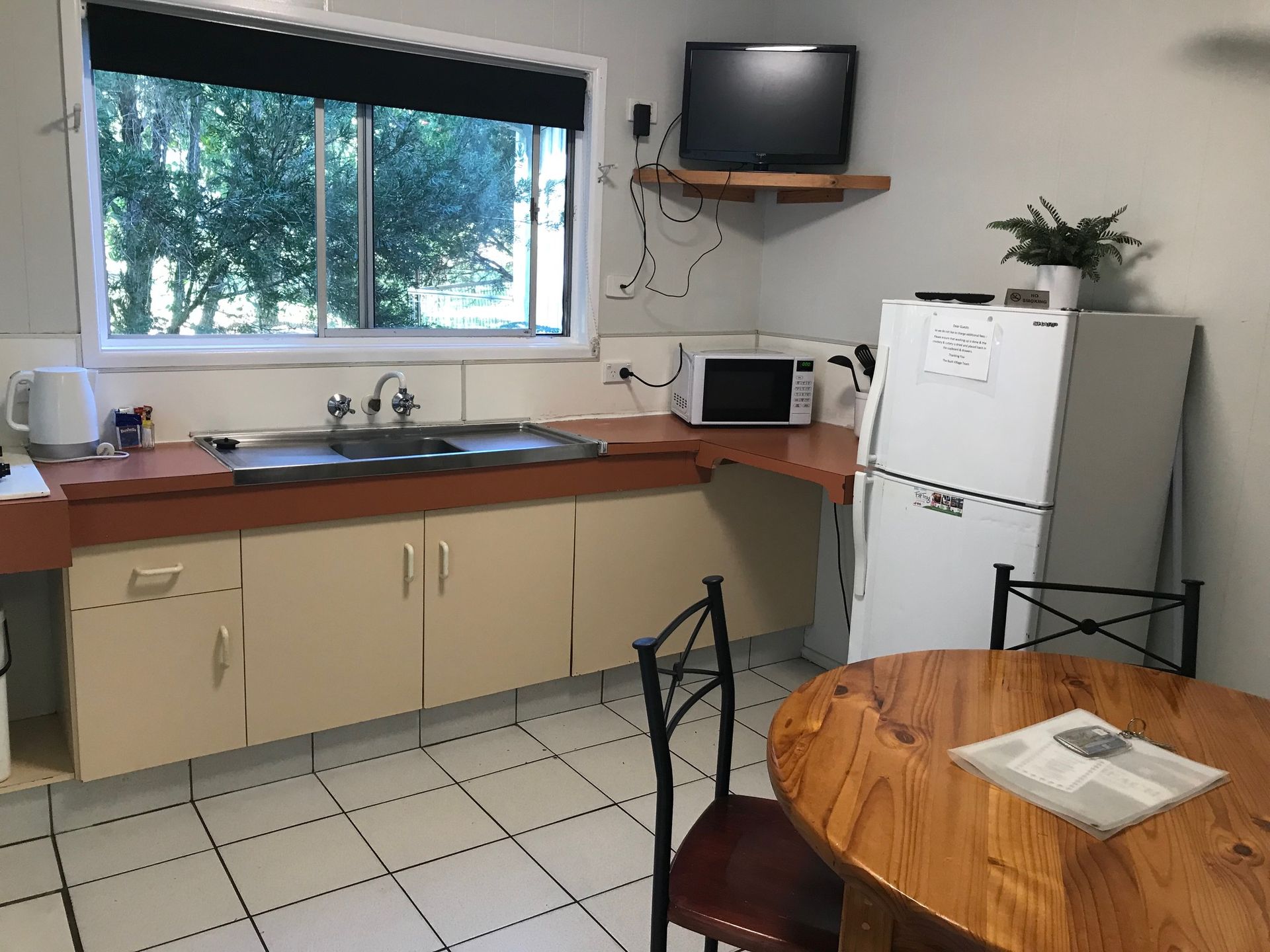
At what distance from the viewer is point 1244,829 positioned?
54.3 inches

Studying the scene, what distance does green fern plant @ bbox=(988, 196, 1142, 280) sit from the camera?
270 cm

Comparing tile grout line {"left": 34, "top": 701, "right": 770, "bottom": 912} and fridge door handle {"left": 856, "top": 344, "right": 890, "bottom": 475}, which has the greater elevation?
fridge door handle {"left": 856, "top": 344, "right": 890, "bottom": 475}

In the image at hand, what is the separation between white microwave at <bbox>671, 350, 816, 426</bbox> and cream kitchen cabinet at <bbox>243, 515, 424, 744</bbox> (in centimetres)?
115

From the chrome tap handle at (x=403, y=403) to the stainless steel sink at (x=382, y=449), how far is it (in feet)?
0.22

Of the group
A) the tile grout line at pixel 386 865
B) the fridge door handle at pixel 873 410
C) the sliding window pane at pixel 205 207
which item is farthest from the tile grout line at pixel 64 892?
the fridge door handle at pixel 873 410

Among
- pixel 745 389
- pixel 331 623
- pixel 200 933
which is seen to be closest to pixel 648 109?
pixel 745 389

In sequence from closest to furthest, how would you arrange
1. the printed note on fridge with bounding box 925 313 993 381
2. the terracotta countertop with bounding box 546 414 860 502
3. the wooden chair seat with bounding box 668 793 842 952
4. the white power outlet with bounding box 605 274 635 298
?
the wooden chair seat with bounding box 668 793 842 952
the printed note on fridge with bounding box 925 313 993 381
the terracotta countertop with bounding box 546 414 860 502
the white power outlet with bounding box 605 274 635 298

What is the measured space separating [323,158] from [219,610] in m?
1.44

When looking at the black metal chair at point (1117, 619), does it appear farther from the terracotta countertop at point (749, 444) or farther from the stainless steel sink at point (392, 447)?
the stainless steel sink at point (392, 447)

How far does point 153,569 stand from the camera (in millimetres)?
2576

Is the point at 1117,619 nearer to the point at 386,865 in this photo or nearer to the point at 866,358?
the point at 866,358

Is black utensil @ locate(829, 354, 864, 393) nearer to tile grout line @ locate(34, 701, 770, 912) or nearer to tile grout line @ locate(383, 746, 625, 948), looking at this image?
tile grout line @ locate(34, 701, 770, 912)

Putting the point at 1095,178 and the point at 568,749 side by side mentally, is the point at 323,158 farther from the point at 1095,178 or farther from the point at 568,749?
the point at 1095,178

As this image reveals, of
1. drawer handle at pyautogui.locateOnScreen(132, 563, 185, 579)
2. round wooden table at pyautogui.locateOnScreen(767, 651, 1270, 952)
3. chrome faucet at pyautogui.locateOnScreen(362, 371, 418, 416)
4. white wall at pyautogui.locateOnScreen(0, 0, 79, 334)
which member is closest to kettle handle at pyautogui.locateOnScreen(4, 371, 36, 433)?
white wall at pyautogui.locateOnScreen(0, 0, 79, 334)
